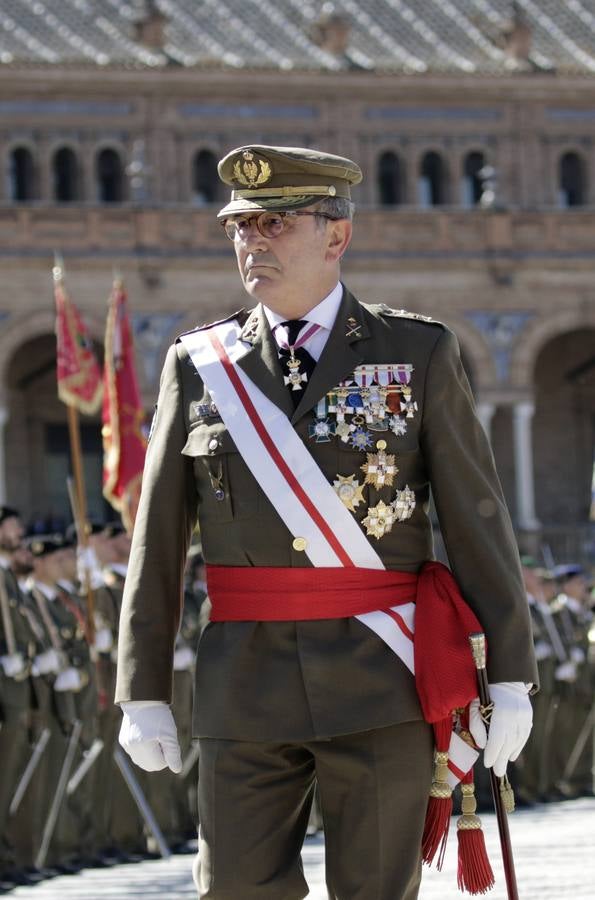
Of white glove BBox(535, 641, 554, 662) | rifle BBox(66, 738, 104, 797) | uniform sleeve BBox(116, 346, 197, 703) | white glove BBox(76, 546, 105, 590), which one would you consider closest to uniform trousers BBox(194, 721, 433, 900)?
uniform sleeve BBox(116, 346, 197, 703)

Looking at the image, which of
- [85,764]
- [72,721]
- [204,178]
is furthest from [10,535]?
[204,178]

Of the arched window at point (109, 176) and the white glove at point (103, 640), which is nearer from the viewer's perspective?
the white glove at point (103, 640)

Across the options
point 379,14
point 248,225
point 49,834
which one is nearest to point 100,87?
point 379,14

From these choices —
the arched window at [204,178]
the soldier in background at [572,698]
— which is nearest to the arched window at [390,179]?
the arched window at [204,178]

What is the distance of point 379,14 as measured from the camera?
3503 centimetres

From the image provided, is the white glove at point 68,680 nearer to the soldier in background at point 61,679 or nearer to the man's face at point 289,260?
the soldier in background at point 61,679

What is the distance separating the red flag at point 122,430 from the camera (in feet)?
42.5

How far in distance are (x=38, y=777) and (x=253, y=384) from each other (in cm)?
675

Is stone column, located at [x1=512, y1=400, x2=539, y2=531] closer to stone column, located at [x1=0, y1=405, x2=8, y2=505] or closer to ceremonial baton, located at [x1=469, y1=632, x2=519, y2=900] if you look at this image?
stone column, located at [x1=0, y1=405, x2=8, y2=505]

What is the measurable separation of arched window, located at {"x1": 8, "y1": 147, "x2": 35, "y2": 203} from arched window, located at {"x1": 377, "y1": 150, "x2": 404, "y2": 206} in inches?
231

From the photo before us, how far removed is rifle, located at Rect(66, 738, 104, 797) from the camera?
1148 cm

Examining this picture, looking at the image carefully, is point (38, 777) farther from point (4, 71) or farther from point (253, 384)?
point (4, 71)

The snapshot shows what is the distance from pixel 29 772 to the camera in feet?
35.3

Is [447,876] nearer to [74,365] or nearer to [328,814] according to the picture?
[328,814]
